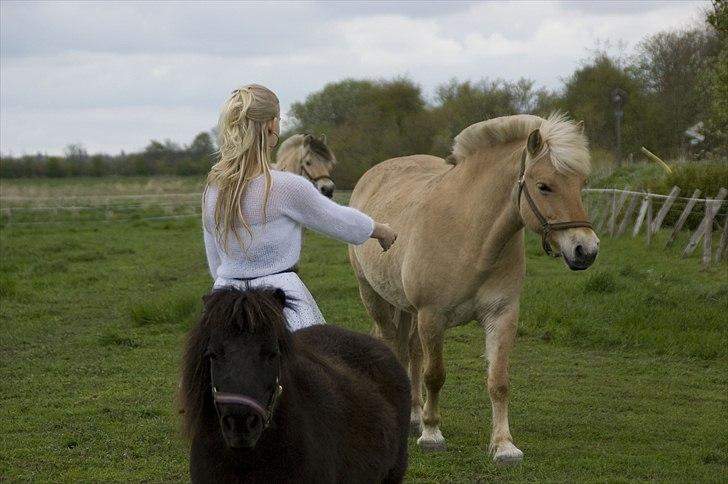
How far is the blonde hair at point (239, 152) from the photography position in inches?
156

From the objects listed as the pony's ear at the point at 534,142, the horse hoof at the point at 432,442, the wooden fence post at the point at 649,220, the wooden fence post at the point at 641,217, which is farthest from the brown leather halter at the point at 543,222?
the wooden fence post at the point at 641,217

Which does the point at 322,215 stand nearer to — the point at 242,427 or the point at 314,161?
the point at 242,427

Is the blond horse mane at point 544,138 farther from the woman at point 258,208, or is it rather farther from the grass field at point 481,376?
the woman at point 258,208

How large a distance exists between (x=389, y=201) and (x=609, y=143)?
89.5 ft

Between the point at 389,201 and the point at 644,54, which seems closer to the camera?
the point at 389,201

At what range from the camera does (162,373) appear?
8922mm

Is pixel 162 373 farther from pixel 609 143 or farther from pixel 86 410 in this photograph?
pixel 609 143

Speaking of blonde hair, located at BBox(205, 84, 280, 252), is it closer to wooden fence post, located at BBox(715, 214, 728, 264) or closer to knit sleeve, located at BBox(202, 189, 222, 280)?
knit sleeve, located at BBox(202, 189, 222, 280)

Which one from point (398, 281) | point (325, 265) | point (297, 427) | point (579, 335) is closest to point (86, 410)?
point (398, 281)

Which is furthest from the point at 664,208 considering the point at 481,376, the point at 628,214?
the point at 481,376

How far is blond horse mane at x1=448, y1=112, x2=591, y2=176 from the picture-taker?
5.90 metres

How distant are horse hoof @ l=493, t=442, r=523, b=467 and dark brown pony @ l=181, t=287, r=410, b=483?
222 cm

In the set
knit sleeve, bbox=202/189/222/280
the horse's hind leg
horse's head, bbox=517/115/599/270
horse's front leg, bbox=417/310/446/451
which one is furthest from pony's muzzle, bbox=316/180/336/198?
knit sleeve, bbox=202/189/222/280

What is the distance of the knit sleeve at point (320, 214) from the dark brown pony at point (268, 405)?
1.53 feet
